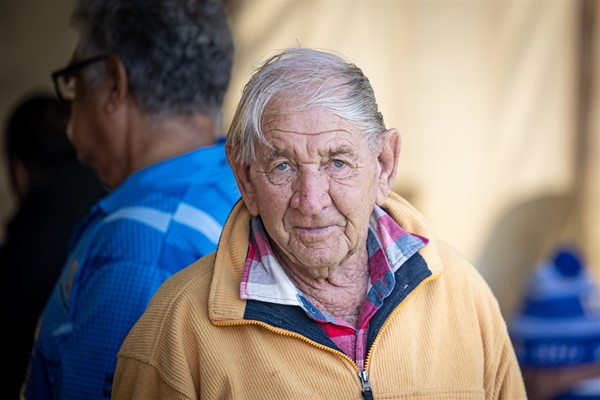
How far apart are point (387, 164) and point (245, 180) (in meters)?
0.31

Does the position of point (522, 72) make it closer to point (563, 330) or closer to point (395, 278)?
point (563, 330)

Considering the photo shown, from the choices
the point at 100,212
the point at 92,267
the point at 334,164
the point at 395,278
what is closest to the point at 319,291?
the point at 395,278

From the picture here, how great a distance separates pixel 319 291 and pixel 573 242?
3837 millimetres

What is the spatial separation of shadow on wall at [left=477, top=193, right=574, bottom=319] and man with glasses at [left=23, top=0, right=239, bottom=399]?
299 cm

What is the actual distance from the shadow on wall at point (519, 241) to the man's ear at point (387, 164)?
11.3 feet

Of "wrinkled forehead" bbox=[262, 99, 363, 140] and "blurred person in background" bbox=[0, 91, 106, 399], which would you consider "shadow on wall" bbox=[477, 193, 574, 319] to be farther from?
"wrinkled forehead" bbox=[262, 99, 363, 140]

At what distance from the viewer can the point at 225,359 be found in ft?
5.85

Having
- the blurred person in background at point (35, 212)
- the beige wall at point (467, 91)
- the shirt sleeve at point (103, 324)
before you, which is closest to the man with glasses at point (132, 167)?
the shirt sleeve at point (103, 324)

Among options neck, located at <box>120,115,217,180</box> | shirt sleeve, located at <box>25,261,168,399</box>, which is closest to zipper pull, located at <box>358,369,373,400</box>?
shirt sleeve, located at <box>25,261,168,399</box>

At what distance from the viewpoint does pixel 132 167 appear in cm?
255

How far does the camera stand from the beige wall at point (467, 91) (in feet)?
16.2

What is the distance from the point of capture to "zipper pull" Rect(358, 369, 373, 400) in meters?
1.77

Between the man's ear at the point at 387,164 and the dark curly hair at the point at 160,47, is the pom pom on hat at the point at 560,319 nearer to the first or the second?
the dark curly hair at the point at 160,47


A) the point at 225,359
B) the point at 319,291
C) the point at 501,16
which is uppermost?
the point at 501,16
